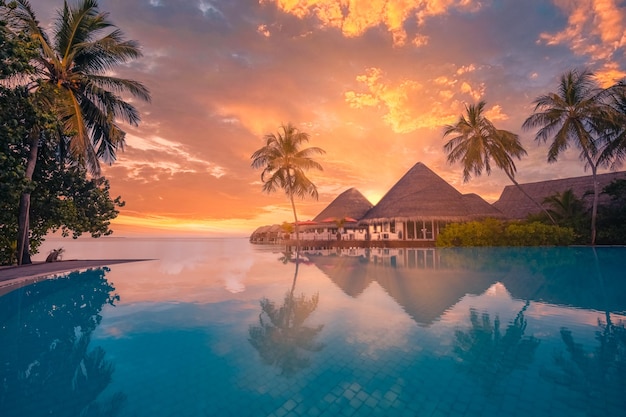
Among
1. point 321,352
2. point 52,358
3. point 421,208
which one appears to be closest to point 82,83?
point 52,358

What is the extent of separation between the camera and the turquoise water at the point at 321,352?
8.41 ft

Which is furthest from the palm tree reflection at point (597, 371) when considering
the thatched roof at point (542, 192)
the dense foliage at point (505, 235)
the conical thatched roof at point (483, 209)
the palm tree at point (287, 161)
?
the thatched roof at point (542, 192)

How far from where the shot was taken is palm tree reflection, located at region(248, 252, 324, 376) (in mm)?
3486

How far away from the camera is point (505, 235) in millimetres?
18688

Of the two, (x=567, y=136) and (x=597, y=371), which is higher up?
(x=567, y=136)

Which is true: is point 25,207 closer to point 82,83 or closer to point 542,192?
point 82,83

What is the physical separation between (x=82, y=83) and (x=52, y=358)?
12.5m

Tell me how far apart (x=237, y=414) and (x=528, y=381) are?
275 centimetres

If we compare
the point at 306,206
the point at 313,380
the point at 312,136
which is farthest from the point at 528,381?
the point at 306,206

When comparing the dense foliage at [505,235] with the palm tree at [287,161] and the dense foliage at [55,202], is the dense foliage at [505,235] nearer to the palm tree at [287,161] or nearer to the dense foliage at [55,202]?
the palm tree at [287,161]

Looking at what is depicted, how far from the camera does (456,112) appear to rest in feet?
70.9

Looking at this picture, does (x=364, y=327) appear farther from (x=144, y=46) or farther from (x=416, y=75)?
(x=416, y=75)

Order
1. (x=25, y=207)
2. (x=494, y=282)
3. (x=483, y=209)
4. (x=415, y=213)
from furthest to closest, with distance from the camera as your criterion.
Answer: (x=483, y=209)
(x=415, y=213)
(x=25, y=207)
(x=494, y=282)

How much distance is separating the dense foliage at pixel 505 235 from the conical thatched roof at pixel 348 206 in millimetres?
12735
